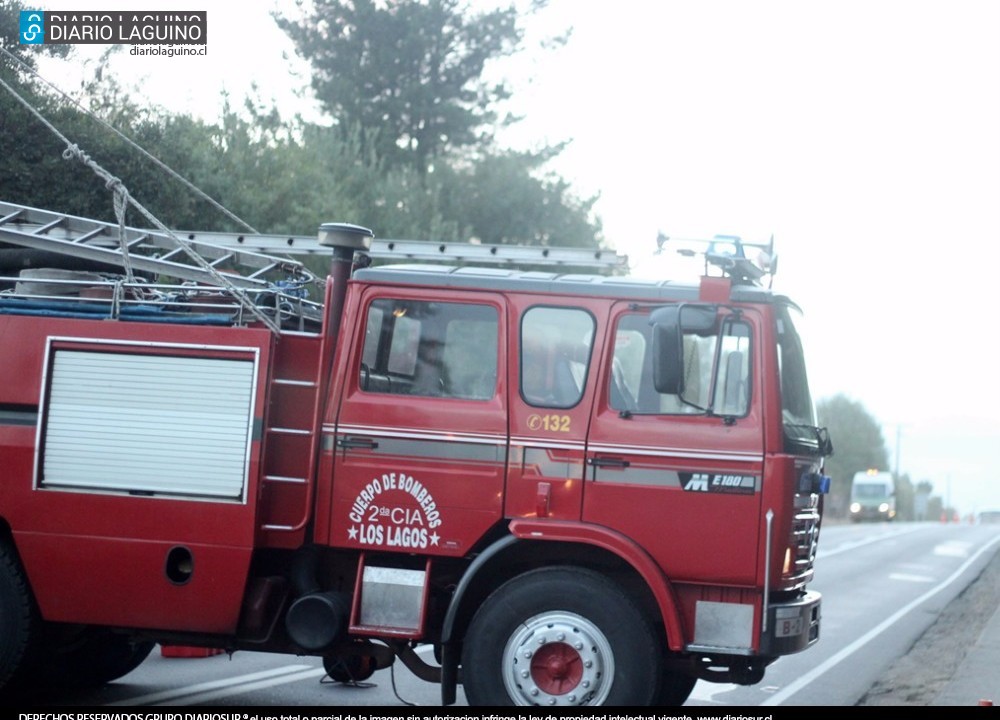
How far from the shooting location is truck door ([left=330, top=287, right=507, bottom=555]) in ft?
25.7

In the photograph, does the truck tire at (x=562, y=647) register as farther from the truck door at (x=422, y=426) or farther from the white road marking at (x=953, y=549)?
the white road marking at (x=953, y=549)

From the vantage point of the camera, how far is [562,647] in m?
7.63

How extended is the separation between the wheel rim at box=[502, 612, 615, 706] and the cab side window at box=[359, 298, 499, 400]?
150 centimetres

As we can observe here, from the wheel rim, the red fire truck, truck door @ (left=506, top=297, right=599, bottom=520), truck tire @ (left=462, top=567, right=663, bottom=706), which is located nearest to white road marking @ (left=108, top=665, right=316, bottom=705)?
the red fire truck

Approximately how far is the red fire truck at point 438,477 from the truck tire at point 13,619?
0.5 inches

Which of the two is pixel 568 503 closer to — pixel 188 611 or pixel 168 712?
pixel 188 611

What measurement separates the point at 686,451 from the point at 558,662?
1421 millimetres

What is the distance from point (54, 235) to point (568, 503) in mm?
4799

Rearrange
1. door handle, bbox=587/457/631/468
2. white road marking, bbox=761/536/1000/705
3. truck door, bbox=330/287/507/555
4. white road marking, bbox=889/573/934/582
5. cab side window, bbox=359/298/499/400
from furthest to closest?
white road marking, bbox=889/573/934/582 < white road marking, bbox=761/536/1000/705 < cab side window, bbox=359/298/499/400 < truck door, bbox=330/287/507/555 < door handle, bbox=587/457/631/468

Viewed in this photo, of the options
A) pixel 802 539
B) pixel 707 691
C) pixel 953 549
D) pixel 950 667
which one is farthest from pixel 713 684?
pixel 953 549

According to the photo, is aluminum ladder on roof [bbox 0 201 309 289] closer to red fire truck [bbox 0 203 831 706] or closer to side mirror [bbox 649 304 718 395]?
red fire truck [bbox 0 203 831 706]

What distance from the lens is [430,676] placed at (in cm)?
820

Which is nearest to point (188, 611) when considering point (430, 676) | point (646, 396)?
point (430, 676)

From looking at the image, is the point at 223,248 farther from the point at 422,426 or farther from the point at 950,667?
the point at 950,667
